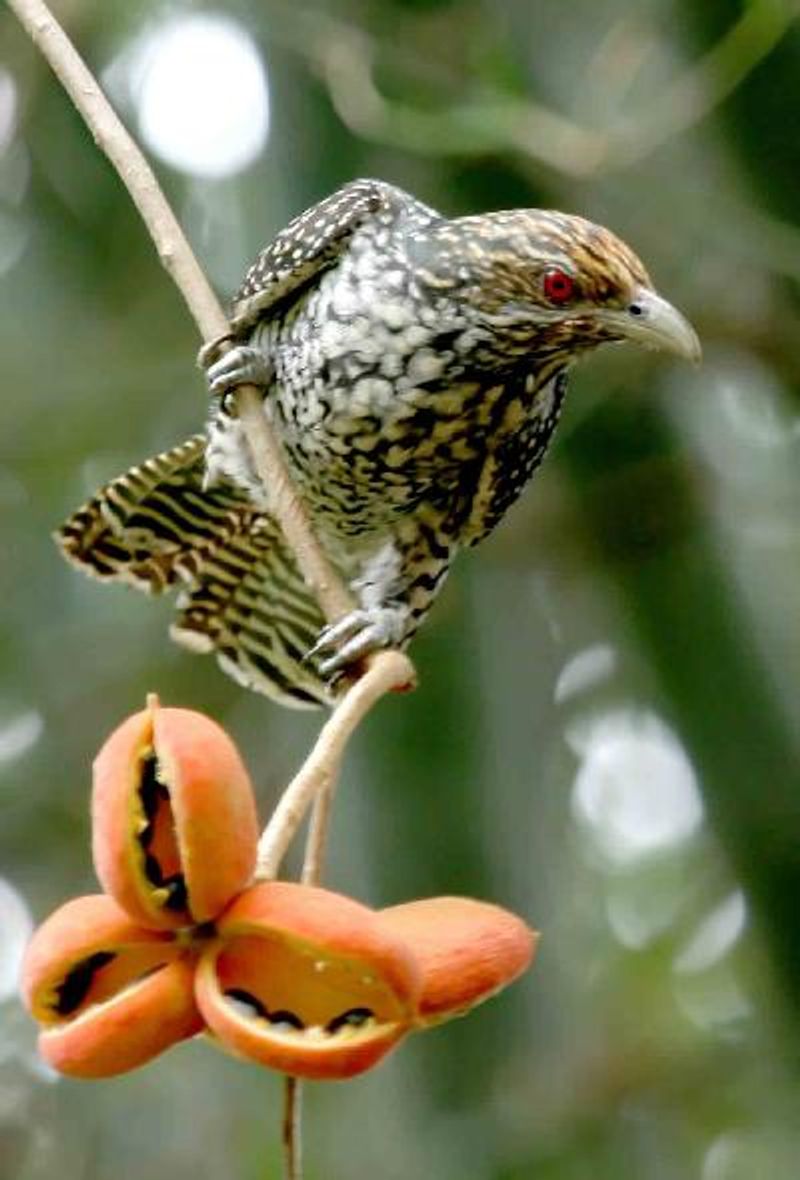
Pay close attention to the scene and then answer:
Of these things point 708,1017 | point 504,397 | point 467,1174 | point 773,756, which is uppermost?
point 504,397

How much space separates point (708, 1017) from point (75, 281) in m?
1.76

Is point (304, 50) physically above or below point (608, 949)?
above

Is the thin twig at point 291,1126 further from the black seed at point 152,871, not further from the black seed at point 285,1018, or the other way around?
the black seed at point 152,871

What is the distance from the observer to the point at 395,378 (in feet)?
9.03

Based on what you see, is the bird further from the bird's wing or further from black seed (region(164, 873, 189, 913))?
black seed (region(164, 873, 189, 913))

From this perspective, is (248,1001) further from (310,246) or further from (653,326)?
(310,246)

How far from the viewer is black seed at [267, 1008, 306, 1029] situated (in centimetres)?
133

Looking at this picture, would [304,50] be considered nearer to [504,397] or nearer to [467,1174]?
[504,397]

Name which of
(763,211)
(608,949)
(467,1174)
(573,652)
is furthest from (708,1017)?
(763,211)

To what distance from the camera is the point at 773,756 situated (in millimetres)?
3012

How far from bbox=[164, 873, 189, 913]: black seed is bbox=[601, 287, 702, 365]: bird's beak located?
1.21 meters

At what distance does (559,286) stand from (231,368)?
38 cm

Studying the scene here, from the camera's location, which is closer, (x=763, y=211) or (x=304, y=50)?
(x=763, y=211)

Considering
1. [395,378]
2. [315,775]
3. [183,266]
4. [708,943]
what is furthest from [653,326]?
[708,943]
